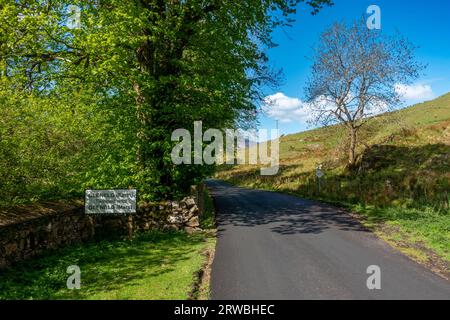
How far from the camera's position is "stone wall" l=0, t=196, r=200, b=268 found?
10.1 m

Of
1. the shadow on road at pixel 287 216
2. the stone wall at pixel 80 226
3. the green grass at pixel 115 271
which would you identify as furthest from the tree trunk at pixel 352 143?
the green grass at pixel 115 271

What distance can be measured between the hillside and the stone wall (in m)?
8.78

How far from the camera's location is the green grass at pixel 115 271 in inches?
326

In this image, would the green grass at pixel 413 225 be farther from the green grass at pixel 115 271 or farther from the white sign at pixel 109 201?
the white sign at pixel 109 201

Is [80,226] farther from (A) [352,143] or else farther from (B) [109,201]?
(A) [352,143]

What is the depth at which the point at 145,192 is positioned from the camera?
15922 mm

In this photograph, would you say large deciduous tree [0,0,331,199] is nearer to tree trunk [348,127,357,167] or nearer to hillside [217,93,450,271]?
hillside [217,93,450,271]

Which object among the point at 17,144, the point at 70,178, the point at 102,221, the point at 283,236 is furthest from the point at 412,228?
the point at 17,144

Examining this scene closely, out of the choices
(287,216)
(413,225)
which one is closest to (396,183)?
(413,225)

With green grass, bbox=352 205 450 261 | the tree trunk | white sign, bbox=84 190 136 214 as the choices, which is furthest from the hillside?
white sign, bbox=84 190 136 214

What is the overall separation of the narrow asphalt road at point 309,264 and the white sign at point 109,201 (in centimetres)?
391
